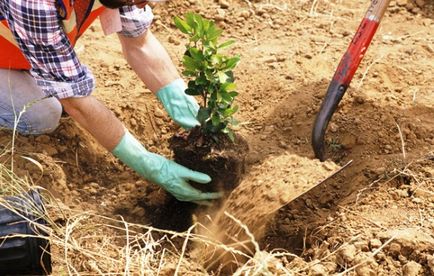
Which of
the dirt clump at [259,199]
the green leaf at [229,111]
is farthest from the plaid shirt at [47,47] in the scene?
the dirt clump at [259,199]

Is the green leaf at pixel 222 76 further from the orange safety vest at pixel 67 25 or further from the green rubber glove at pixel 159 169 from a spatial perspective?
the orange safety vest at pixel 67 25

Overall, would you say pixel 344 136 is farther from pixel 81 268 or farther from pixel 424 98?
pixel 81 268

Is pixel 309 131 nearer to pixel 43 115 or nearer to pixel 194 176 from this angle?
pixel 194 176

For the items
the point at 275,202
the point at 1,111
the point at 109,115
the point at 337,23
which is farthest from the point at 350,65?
the point at 1,111

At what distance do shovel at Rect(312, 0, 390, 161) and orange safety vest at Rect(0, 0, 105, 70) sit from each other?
982mm

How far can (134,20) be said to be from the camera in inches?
119

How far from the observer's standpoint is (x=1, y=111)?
3.16 metres

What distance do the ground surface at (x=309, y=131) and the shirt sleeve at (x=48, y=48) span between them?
0.33m

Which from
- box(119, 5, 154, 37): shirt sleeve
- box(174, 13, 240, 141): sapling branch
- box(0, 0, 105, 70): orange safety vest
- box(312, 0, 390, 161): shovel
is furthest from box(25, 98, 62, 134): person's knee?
box(312, 0, 390, 161): shovel

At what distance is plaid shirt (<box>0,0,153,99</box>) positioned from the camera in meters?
2.46

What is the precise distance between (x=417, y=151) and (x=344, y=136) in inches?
12.8

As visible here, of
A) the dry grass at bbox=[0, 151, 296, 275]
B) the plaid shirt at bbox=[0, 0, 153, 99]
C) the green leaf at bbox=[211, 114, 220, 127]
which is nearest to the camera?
the dry grass at bbox=[0, 151, 296, 275]

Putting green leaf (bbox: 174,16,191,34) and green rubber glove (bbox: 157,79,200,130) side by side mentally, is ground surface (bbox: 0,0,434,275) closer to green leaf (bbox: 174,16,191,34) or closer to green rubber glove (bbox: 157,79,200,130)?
green rubber glove (bbox: 157,79,200,130)

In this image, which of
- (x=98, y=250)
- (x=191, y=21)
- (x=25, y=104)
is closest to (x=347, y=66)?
(x=191, y=21)
